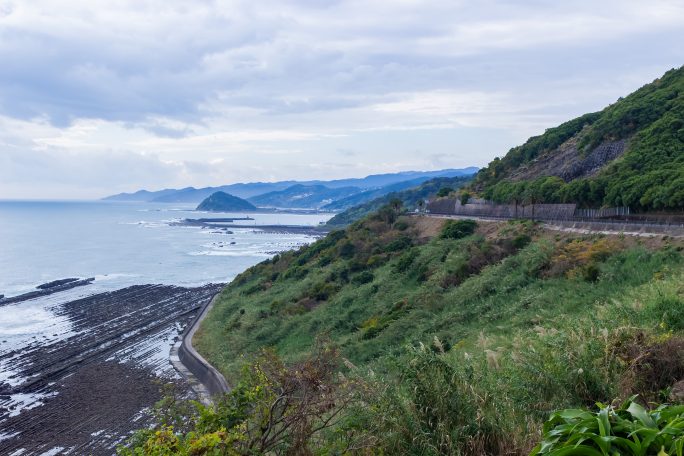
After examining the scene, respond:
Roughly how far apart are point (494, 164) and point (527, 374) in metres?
57.3

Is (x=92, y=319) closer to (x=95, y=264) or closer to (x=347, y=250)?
(x=347, y=250)

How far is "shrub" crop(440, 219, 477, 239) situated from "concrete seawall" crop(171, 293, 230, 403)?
17.6m

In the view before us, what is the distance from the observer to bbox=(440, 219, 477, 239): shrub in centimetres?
3856

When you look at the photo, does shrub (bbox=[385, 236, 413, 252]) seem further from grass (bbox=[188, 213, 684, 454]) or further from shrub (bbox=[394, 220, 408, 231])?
shrub (bbox=[394, 220, 408, 231])

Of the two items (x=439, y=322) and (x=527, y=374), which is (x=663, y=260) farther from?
(x=527, y=374)

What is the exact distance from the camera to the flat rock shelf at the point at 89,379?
24.0m

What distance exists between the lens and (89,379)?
1277 inches

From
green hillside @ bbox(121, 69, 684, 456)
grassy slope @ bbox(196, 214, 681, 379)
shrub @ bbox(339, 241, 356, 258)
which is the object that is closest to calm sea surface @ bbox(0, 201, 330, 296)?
green hillside @ bbox(121, 69, 684, 456)

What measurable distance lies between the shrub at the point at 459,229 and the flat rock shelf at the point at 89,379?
63.4 ft

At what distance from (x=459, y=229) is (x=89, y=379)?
24.4 meters

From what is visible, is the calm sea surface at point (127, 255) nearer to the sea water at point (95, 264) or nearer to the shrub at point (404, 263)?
the sea water at point (95, 264)

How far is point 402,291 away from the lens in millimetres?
31281

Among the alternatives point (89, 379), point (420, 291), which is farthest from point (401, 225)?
point (89, 379)

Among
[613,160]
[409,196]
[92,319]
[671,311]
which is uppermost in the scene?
[613,160]
